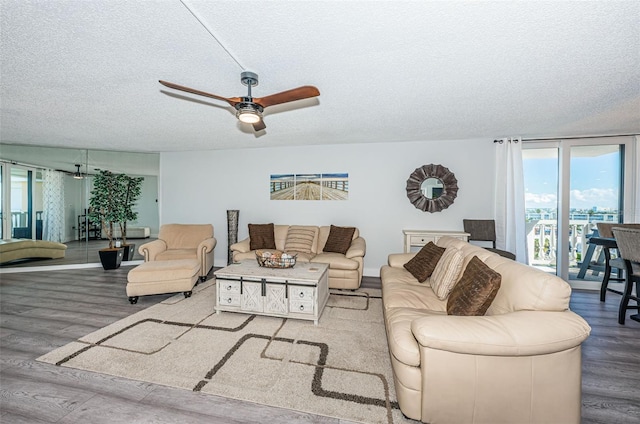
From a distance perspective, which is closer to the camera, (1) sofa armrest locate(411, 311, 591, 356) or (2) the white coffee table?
(1) sofa armrest locate(411, 311, 591, 356)

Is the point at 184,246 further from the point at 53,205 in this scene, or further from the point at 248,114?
the point at 53,205

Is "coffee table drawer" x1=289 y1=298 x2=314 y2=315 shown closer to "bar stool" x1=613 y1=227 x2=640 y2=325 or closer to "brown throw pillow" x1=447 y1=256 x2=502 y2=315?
"brown throw pillow" x1=447 y1=256 x2=502 y2=315

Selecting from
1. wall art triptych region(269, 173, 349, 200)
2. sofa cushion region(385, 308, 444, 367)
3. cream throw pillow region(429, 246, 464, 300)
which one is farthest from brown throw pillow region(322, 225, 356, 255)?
sofa cushion region(385, 308, 444, 367)

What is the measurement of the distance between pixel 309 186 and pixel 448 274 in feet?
10.8

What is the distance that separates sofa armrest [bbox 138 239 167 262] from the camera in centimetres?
413

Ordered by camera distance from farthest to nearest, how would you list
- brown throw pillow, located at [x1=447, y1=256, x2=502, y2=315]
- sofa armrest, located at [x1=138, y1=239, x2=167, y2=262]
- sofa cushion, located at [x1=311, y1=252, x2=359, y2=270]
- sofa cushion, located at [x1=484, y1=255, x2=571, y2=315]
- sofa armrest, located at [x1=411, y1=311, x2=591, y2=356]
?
sofa armrest, located at [x1=138, y1=239, x2=167, y2=262] < sofa cushion, located at [x1=311, y1=252, x2=359, y2=270] < brown throw pillow, located at [x1=447, y1=256, x2=502, y2=315] < sofa cushion, located at [x1=484, y1=255, x2=571, y2=315] < sofa armrest, located at [x1=411, y1=311, x2=591, y2=356]

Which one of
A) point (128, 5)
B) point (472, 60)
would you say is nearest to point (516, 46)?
point (472, 60)

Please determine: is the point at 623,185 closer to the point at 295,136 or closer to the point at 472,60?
the point at 472,60

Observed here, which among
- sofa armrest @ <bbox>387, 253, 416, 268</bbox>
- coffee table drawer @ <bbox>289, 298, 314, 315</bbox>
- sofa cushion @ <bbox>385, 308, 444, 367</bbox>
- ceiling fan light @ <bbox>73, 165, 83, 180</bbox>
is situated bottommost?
coffee table drawer @ <bbox>289, 298, 314, 315</bbox>

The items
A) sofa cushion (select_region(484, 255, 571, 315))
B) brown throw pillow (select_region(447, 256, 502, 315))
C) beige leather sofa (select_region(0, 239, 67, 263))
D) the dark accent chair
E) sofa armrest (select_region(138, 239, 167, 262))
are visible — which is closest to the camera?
sofa cushion (select_region(484, 255, 571, 315))

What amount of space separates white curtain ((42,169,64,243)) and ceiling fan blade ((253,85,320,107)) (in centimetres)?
639

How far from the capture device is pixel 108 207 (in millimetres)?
5121

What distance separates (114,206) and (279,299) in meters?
4.51

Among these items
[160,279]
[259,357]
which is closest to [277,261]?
[259,357]
